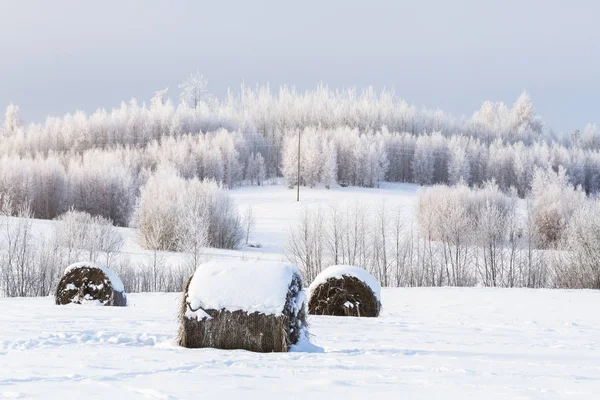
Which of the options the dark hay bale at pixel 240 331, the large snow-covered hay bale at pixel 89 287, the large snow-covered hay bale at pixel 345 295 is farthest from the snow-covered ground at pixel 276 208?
the dark hay bale at pixel 240 331

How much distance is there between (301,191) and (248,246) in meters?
23.8

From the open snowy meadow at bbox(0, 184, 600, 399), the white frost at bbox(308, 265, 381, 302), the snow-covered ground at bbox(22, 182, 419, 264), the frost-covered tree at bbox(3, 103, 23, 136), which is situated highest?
the frost-covered tree at bbox(3, 103, 23, 136)

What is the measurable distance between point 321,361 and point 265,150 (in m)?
93.0

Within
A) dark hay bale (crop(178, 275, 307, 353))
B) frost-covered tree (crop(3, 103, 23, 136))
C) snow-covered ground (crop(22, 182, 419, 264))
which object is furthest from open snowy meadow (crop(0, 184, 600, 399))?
frost-covered tree (crop(3, 103, 23, 136))

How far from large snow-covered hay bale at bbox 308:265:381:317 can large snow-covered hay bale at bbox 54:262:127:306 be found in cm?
473

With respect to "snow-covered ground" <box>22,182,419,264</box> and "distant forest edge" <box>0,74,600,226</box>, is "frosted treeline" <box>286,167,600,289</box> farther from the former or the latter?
"distant forest edge" <box>0,74,600,226</box>

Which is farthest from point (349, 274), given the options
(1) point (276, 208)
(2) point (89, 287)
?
(1) point (276, 208)

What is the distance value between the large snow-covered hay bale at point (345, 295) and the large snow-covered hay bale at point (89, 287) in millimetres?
4725

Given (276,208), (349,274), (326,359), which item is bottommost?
(326,359)

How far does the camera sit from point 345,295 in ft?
45.8

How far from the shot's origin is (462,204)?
5797 cm

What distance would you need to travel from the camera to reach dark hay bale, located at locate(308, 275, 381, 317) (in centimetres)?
1379

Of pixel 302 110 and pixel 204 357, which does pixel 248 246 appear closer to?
pixel 204 357

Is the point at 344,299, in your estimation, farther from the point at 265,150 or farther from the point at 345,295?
the point at 265,150
